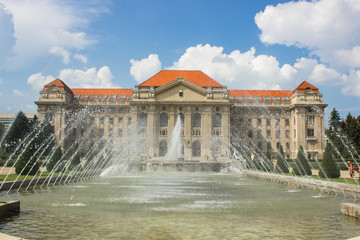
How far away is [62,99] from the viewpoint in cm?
6569

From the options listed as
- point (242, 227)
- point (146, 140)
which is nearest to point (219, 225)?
point (242, 227)

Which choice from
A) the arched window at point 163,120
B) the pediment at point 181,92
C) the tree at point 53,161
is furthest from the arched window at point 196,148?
the tree at point 53,161

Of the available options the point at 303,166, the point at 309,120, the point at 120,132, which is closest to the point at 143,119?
the point at 120,132

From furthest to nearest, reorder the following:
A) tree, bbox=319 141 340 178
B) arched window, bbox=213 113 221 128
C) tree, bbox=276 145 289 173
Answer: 1. arched window, bbox=213 113 221 128
2. tree, bbox=276 145 289 173
3. tree, bbox=319 141 340 178

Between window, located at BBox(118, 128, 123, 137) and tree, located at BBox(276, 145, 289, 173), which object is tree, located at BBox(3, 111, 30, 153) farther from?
tree, located at BBox(276, 145, 289, 173)

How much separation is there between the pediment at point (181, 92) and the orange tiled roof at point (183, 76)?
125 inches

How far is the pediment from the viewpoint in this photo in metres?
63.5

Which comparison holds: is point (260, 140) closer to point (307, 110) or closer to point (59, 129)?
point (307, 110)

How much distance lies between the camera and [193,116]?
64562 millimetres

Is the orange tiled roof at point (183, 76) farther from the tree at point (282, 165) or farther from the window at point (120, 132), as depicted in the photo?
the tree at point (282, 165)

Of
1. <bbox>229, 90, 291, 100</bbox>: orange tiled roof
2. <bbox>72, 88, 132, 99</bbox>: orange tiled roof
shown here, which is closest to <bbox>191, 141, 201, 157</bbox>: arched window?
<bbox>229, 90, 291, 100</bbox>: orange tiled roof

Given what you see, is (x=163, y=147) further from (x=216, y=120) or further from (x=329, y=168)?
(x=329, y=168)

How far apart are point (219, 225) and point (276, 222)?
186cm

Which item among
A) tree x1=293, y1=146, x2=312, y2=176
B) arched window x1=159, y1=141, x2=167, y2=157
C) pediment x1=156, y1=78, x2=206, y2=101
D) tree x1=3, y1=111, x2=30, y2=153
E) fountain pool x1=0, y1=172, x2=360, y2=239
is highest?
pediment x1=156, y1=78, x2=206, y2=101
